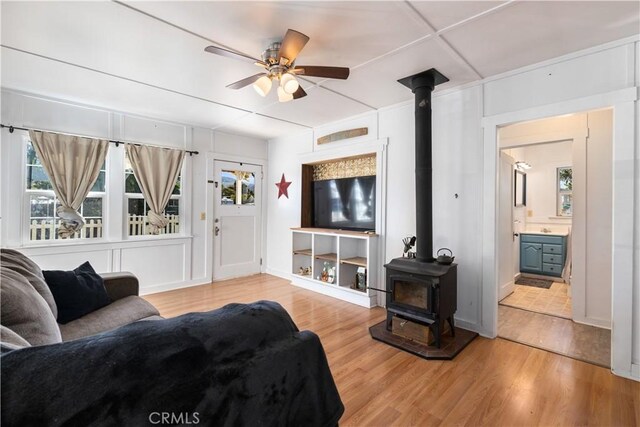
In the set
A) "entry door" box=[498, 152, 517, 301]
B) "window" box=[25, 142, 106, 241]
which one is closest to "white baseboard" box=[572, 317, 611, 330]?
"entry door" box=[498, 152, 517, 301]

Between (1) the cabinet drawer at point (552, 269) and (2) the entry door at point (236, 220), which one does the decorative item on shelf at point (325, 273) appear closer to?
(2) the entry door at point (236, 220)

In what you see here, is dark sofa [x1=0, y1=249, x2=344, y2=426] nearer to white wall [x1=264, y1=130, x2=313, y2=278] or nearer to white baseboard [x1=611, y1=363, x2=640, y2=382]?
white baseboard [x1=611, y1=363, x2=640, y2=382]

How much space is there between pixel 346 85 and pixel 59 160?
11.2ft

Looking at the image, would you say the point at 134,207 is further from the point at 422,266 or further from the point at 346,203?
the point at 422,266

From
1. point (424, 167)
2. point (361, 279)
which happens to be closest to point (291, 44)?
point (424, 167)

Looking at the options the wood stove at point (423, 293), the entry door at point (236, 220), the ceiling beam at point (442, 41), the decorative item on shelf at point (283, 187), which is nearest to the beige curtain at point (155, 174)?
the entry door at point (236, 220)

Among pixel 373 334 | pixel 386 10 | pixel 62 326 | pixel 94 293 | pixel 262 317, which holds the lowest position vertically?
pixel 373 334

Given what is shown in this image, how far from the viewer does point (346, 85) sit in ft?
9.94

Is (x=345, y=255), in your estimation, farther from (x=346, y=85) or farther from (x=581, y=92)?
(x=581, y=92)

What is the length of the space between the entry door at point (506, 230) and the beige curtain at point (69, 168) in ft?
17.0

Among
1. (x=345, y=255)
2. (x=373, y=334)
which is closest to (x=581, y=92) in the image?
(x=373, y=334)

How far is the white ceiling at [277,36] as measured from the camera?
6.18ft

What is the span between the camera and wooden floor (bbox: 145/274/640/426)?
175cm

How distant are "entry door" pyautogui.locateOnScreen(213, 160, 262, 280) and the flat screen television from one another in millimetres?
1232
